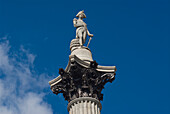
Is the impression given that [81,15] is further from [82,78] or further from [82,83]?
[82,83]

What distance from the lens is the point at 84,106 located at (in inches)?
1029

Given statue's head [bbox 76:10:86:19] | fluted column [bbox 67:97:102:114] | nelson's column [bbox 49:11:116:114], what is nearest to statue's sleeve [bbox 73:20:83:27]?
statue's head [bbox 76:10:86:19]

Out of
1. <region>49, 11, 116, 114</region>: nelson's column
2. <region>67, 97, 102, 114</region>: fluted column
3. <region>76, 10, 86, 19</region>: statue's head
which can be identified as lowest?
<region>67, 97, 102, 114</region>: fluted column

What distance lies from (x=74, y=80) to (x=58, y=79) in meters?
1.22

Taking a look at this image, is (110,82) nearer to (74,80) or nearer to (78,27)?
(74,80)

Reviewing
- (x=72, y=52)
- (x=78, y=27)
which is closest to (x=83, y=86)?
(x=72, y=52)

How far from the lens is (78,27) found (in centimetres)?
3100

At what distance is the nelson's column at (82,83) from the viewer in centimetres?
2638

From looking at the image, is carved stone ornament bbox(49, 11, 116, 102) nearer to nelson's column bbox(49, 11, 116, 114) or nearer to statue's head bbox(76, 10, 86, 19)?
nelson's column bbox(49, 11, 116, 114)

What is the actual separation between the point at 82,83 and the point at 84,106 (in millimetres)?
1636

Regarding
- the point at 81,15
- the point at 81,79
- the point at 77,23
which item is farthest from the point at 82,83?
the point at 81,15

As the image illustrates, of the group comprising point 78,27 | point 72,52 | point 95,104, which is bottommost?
point 95,104

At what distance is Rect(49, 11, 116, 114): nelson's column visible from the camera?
26375 mm

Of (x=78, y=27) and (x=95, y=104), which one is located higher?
(x=78, y=27)
